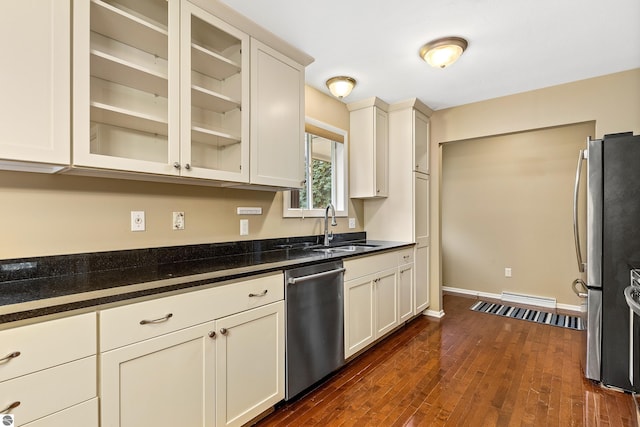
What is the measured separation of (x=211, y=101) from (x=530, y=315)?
4011 millimetres

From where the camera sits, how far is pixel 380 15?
190 cm

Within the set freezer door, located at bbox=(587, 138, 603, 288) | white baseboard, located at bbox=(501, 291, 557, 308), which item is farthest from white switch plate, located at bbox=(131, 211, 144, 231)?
white baseboard, located at bbox=(501, 291, 557, 308)

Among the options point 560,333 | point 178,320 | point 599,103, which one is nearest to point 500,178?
point 599,103

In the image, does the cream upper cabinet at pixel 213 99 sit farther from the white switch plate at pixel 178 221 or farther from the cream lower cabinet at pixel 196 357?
the cream lower cabinet at pixel 196 357

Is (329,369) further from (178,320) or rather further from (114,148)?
(114,148)

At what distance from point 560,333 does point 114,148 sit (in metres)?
4.05

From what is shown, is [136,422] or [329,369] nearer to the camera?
[136,422]

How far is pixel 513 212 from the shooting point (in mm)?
4156

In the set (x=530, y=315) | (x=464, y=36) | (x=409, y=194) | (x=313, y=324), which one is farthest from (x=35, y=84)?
(x=530, y=315)

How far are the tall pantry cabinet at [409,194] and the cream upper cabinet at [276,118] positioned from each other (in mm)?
1451

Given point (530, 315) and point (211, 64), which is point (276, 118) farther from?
point (530, 315)

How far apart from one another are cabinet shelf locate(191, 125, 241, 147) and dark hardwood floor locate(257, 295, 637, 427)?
1691 mm

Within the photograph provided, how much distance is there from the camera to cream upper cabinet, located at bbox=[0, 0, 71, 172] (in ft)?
3.80

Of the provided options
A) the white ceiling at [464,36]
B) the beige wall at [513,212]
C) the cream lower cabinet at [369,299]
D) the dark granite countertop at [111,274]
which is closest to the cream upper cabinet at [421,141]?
the white ceiling at [464,36]
